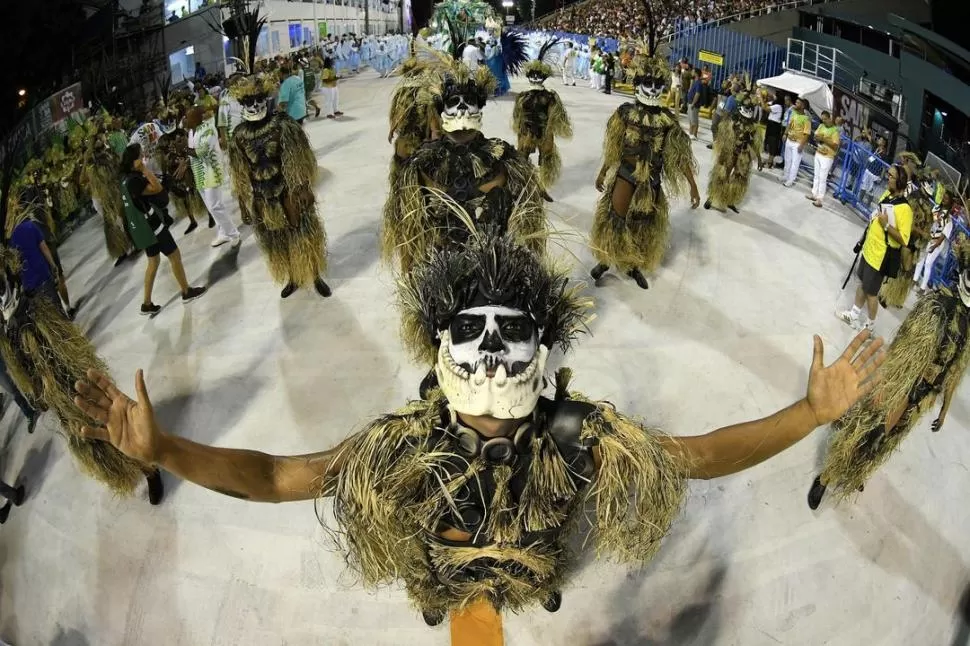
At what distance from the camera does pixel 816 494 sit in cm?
338

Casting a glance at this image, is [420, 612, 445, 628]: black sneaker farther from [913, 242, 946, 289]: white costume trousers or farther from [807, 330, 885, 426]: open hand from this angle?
[913, 242, 946, 289]: white costume trousers

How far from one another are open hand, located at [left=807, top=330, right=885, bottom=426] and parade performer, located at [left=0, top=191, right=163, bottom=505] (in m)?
3.07

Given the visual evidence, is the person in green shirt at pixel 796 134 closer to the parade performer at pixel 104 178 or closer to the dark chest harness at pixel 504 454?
the dark chest harness at pixel 504 454

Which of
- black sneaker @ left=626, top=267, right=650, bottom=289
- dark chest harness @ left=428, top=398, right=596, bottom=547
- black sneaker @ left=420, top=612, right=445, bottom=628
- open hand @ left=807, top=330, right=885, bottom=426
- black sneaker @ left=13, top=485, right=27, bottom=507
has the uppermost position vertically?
open hand @ left=807, top=330, right=885, bottom=426

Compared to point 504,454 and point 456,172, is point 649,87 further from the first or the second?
point 504,454

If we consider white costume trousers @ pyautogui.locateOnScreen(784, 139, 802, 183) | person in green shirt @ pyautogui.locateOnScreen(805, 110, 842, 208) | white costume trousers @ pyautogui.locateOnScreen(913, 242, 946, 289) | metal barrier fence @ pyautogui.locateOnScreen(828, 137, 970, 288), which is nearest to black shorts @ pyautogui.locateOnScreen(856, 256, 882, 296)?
white costume trousers @ pyautogui.locateOnScreen(913, 242, 946, 289)

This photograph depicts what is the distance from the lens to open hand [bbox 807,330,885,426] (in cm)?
194

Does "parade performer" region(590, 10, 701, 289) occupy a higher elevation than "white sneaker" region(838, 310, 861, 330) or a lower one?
higher

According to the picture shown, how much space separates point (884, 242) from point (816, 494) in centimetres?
176

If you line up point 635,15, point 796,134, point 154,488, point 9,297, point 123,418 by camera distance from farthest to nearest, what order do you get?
point 635,15 < point 796,134 < point 154,488 < point 9,297 < point 123,418

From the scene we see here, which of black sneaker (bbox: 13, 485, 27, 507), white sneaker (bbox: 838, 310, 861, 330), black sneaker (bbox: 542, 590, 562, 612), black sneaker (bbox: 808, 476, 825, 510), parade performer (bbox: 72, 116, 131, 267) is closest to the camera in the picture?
black sneaker (bbox: 542, 590, 562, 612)

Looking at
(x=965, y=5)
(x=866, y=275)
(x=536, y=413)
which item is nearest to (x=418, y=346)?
(x=536, y=413)

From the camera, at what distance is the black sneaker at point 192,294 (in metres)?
4.86

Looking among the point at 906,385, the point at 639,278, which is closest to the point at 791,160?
the point at 639,278
